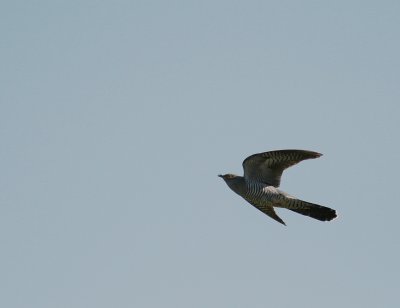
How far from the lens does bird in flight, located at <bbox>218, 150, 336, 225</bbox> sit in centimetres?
1959

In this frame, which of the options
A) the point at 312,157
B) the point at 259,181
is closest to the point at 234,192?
the point at 259,181

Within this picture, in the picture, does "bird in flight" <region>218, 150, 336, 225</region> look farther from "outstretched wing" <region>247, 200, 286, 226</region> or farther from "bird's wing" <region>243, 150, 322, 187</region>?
"outstretched wing" <region>247, 200, 286, 226</region>

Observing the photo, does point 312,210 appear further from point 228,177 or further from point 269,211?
point 228,177

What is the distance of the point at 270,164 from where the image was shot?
1969 centimetres

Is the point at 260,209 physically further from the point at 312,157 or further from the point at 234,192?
the point at 312,157

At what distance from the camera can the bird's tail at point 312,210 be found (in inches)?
773

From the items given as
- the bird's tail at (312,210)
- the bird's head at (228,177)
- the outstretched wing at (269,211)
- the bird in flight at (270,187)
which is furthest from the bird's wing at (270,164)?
the outstretched wing at (269,211)

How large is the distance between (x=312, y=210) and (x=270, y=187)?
3.00 ft

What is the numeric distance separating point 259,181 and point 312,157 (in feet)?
4.57

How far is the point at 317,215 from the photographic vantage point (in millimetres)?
19766

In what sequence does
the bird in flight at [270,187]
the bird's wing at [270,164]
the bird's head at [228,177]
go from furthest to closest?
the bird's head at [228,177], the bird in flight at [270,187], the bird's wing at [270,164]

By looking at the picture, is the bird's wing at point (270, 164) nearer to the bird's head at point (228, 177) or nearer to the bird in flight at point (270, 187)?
the bird in flight at point (270, 187)

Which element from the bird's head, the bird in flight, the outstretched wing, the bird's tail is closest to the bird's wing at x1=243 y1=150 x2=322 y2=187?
the bird in flight

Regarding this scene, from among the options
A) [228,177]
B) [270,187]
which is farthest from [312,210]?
[228,177]
